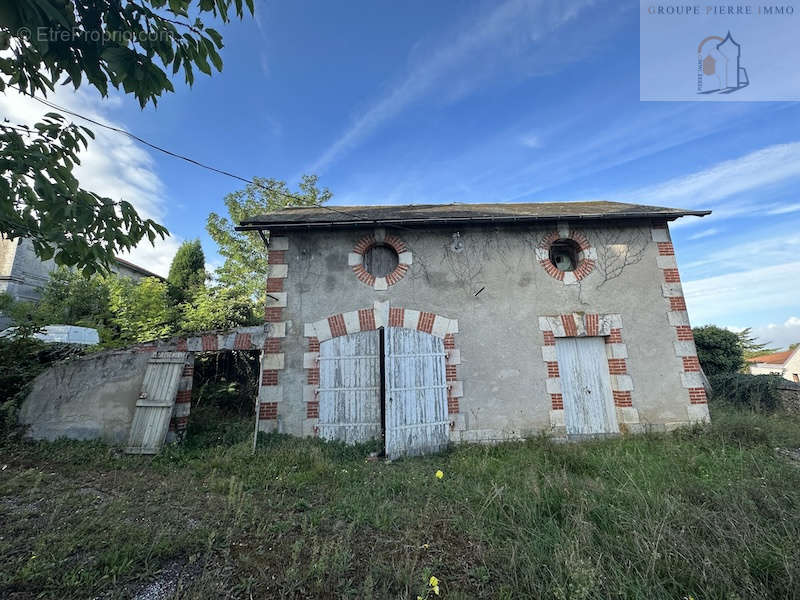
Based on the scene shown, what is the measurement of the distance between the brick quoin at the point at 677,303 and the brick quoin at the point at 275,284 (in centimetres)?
799

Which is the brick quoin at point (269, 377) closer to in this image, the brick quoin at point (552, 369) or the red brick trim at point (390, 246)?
the red brick trim at point (390, 246)

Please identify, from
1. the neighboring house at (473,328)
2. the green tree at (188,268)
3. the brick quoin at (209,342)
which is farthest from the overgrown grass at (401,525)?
the green tree at (188,268)

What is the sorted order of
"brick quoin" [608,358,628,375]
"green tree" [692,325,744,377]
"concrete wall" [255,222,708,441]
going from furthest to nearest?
"green tree" [692,325,744,377] → "brick quoin" [608,358,628,375] → "concrete wall" [255,222,708,441]

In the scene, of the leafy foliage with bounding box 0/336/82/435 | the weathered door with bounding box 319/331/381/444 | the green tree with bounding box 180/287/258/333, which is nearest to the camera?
the leafy foliage with bounding box 0/336/82/435

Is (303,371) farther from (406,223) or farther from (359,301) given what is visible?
(406,223)

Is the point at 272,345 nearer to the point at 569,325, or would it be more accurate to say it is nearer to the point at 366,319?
the point at 366,319

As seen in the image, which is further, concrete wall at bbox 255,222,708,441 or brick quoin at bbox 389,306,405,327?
brick quoin at bbox 389,306,405,327

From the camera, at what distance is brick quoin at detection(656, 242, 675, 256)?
6895mm

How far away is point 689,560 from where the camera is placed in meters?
2.38

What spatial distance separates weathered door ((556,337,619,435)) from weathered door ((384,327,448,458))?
8.12 feet

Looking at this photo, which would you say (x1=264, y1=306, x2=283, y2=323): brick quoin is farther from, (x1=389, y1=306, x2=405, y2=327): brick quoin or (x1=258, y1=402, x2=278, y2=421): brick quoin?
(x1=389, y1=306, x2=405, y2=327): brick quoin

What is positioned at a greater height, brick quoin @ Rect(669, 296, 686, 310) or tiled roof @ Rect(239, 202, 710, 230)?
tiled roof @ Rect(239, 202, 710, 230)

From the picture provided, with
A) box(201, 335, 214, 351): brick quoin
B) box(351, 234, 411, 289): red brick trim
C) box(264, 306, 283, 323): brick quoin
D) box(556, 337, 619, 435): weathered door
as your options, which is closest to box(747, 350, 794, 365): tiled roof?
box(556, 337, 619, 435): weathered door

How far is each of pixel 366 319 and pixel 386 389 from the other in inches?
56.2
